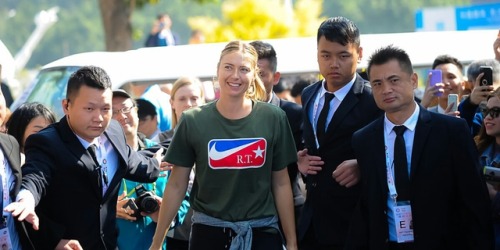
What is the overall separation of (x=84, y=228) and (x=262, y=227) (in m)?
1.11

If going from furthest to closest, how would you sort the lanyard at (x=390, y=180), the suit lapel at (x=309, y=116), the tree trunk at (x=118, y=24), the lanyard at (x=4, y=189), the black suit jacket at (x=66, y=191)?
the tree trunk at (x=118, y=24) → the suit lapel at (x=309, y=116) → the black suit jacket at (x=66, y=191) → the lanyard at (x=390, y=180) → the lanyard at (x=4, y=189)

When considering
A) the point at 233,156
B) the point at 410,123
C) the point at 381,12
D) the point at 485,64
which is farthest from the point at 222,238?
the point at 381,12

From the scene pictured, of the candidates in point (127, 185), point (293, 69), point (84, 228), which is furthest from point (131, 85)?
point (84, 228)

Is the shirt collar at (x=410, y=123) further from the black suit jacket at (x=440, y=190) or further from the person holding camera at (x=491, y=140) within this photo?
the person holding camera at (x=491, y=140)

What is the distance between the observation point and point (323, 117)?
23.7 feet

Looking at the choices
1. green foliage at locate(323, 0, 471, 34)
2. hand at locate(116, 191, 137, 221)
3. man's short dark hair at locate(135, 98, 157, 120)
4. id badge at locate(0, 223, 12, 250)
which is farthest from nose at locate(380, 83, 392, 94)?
green foliage at locate(323, 0, 471, 34)

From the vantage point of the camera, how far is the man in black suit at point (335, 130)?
23.5 ft

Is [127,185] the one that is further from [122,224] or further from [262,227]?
[262,227]

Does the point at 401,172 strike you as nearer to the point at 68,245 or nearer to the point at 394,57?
the point at 394,57

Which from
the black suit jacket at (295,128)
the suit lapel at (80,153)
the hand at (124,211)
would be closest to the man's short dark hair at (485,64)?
the black suit jacket at (295,128)

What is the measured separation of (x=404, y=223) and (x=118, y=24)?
1634 cm

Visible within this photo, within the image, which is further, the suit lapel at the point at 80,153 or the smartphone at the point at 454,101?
the smartphone at the point at 454,101

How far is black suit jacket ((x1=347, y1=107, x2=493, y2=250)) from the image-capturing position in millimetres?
6348

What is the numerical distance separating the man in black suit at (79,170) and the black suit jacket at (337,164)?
1315mm
